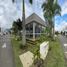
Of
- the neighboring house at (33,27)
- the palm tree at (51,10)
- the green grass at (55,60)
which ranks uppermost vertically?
the palm tree at (51,10)

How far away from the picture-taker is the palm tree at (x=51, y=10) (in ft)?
160

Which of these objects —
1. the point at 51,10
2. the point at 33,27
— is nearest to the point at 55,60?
the point at 51,10

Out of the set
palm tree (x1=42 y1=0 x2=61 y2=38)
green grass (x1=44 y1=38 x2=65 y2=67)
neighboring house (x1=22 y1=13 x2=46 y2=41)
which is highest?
palm tree (x1=42 y1=0 x2=61 y2=38)

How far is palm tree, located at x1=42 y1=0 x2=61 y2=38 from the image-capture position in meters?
48.9

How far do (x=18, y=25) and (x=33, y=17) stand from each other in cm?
1932

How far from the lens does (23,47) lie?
30.5 metres

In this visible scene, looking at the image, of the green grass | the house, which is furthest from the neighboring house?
the green grass

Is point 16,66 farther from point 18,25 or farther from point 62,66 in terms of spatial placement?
point 18,25

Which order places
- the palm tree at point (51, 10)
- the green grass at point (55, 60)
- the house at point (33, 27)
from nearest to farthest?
the green grass at point (55, 60)
the palm tree at point (51, 10)
the house at point (33, 27)

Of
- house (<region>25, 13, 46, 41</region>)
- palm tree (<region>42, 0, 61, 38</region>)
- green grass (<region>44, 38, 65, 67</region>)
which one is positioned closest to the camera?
green grass (<region>44, 38, 65, 67</region>)

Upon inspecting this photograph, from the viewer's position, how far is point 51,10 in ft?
164

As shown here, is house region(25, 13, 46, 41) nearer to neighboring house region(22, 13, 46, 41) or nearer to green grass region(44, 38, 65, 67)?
neighboring house region(22, 13, 46, 41)

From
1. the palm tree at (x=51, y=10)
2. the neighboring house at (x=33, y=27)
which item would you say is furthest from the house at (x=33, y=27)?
the palm tree at (x=51, y=10)

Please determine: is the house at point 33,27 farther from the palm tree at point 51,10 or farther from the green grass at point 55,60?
the green grass at point 55,60
